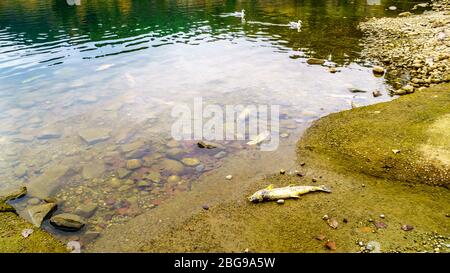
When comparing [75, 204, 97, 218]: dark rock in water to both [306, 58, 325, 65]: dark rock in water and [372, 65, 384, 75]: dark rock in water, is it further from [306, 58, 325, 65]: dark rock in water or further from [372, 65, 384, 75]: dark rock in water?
[306, 58, 325, 65]: dark rock in water

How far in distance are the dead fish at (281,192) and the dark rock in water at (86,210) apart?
183 inches

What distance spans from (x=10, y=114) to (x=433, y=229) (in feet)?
61.2

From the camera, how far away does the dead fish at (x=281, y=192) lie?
27.7ft

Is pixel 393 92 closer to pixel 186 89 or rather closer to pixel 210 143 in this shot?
pixel 210 143

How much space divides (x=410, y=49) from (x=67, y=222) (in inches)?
931

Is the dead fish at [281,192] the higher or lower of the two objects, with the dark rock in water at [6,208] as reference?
higher

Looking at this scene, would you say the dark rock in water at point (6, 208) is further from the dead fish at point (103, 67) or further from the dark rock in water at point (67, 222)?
the dead fish at point (103, 67)

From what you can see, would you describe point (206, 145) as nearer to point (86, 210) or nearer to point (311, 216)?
point (86, 210)

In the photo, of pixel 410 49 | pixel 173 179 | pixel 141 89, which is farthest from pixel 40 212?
pixel 410 49

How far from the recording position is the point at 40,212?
28.5 ft

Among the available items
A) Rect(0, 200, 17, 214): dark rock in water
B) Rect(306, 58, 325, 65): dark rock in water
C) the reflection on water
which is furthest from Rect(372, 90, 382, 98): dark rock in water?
the reflection on water

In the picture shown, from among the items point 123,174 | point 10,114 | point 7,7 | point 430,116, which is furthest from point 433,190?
point 7,7

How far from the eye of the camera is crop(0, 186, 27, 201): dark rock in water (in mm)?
9453

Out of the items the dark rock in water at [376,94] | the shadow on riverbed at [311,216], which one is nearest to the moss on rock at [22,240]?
the shadow on riverbed at [311,216]
